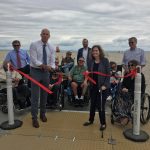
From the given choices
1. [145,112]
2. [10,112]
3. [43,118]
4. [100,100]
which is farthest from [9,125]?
[145,112]

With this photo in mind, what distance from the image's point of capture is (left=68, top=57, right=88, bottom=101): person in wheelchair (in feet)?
21.4

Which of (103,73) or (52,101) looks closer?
(103,73)

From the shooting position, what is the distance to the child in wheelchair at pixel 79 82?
21.4 ft

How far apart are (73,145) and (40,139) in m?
0.58

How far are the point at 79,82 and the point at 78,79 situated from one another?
0.10 metres

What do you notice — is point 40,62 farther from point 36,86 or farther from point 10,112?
point 10,112

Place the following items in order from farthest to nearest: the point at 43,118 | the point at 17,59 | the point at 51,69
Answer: the point at 17,59, the point at 43,118, the point at 51,69

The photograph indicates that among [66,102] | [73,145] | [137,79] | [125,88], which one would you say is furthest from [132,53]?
[73,145]

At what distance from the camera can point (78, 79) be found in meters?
6.71

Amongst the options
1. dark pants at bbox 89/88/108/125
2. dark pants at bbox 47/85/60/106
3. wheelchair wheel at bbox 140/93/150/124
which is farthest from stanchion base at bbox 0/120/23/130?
wheelchair wheel at bbox 140/93/150/124

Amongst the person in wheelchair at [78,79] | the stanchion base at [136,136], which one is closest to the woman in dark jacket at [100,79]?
the stanchion base at [136,136]

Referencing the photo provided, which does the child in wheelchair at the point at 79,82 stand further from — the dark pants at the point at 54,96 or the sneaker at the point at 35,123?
the sneaker at the point at 35,123

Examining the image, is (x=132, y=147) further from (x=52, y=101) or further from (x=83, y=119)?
(x=52, y=101)

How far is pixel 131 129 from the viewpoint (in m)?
4.89
